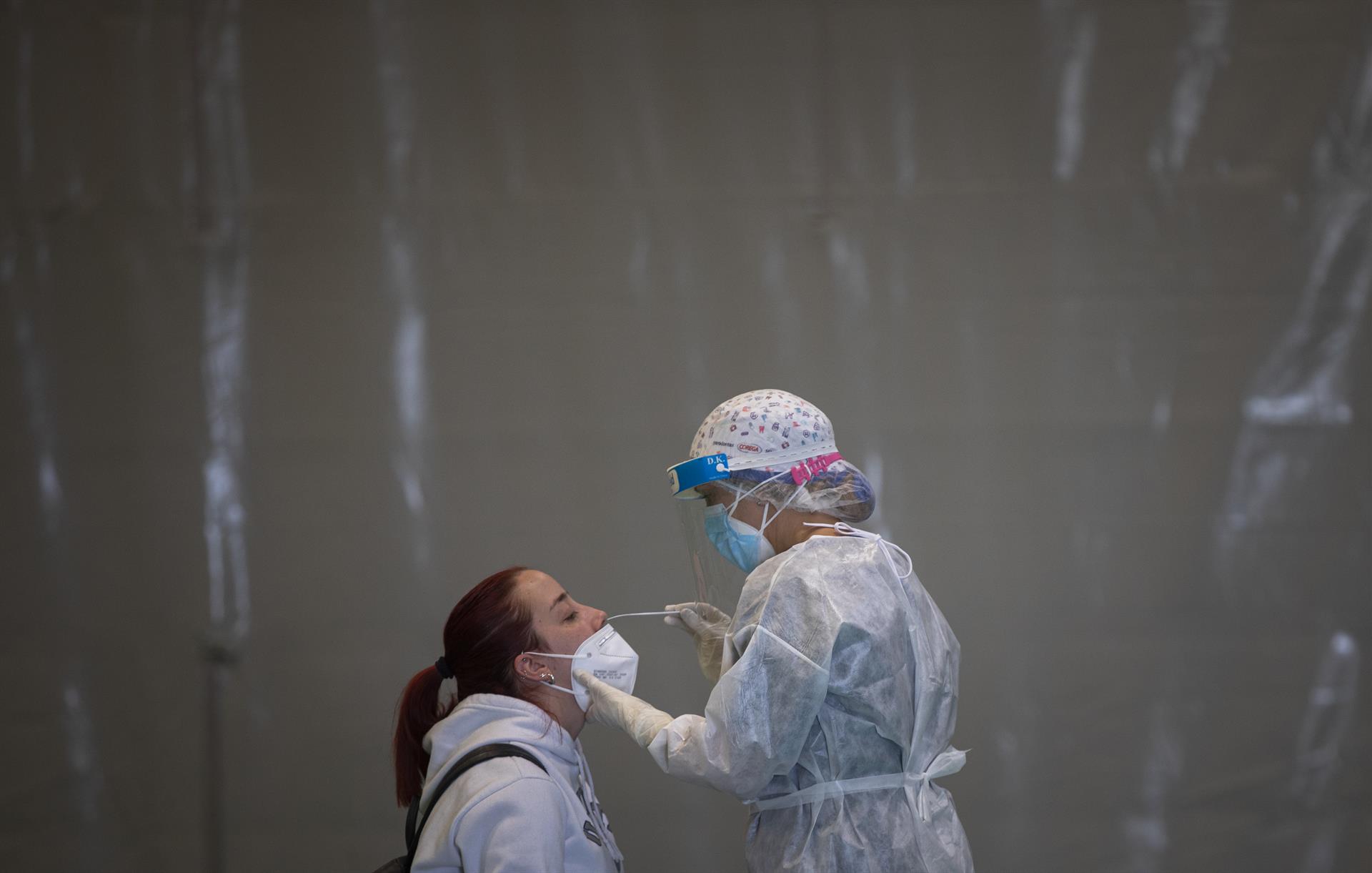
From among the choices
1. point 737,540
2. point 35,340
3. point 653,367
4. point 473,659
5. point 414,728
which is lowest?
point 414,728

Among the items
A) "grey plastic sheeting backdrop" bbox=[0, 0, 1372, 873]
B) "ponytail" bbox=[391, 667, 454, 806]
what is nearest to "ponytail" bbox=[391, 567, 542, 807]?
"ponytail" bbox=[391, 667, 454, 806]

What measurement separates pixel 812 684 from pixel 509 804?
402 mm

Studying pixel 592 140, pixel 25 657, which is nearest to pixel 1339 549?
pixel 592 140

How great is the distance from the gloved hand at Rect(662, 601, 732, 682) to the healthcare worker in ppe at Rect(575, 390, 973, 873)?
0.12 metres

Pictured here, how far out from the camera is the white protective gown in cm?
133

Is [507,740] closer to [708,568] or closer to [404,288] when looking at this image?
[708,568]

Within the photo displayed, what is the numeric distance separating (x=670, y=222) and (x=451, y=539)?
2.84 ft

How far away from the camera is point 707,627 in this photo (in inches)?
63.9

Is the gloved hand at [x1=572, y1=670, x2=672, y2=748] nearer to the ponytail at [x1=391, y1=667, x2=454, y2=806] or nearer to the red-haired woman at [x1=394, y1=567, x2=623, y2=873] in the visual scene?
the red-haired woman at [x1=394, y1=567, x2=623, y2=873]

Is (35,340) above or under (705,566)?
above

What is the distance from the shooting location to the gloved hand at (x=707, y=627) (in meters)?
1.61

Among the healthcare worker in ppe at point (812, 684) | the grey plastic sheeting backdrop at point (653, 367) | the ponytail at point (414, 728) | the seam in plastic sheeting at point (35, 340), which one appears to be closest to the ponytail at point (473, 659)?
the ponytail at point (414, 728)

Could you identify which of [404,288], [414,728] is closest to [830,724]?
[414,728]

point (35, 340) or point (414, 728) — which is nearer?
point (414, 728)
